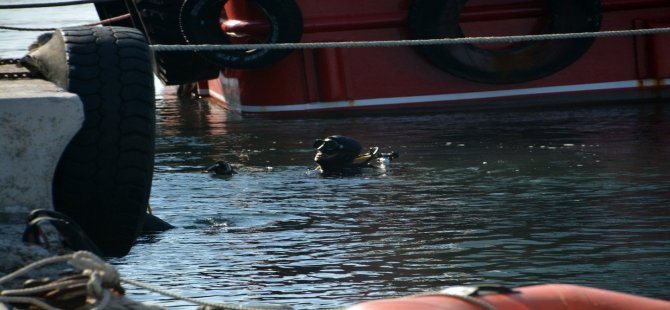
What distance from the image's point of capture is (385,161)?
8.41 m

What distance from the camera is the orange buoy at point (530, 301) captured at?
2.78 m

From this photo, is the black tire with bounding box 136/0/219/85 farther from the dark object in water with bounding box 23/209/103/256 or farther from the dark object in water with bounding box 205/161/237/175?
the dark object in water with bounding box 23/209/103/256

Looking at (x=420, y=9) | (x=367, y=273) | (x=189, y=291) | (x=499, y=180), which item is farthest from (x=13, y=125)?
(x=420, y=9)

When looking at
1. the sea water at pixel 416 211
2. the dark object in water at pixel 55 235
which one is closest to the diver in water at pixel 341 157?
the sea water at pixel 416 211

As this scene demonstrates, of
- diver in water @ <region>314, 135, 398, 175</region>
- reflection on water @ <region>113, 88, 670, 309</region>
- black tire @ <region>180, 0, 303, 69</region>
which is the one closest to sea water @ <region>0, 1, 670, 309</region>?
reflection on water @ <region>113, 88, 670, 309</region>

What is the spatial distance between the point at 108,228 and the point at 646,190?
3164 millimetres

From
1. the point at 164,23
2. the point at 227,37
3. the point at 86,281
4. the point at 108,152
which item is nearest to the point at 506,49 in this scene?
the point at 227,37

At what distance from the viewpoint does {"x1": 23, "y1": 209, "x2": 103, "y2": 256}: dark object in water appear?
403 cm

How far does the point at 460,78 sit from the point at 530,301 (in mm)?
8580

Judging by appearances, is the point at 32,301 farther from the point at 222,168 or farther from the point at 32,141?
A: the point at 222,168

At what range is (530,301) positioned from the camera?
116 inches

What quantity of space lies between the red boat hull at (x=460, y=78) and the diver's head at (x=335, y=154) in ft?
10.4

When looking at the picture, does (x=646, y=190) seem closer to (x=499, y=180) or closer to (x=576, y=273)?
(x=499, y=180)

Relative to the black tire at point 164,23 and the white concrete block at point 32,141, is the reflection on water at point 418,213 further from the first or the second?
the black tire at point 164,23
